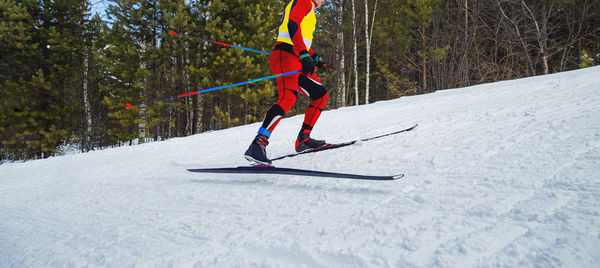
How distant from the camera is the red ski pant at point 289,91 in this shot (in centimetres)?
260

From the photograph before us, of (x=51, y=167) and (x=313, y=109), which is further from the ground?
(x=313, y=109)

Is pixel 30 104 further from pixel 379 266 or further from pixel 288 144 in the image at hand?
pixel 379 266

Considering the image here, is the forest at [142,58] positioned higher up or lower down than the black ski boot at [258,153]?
higher up

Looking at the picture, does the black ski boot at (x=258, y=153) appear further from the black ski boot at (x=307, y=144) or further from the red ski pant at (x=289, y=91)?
the black ski boot at (x=307, y=144)

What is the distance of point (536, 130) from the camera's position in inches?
91.7

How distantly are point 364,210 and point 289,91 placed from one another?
1.63 m

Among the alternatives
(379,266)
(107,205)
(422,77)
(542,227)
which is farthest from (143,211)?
(422,77)

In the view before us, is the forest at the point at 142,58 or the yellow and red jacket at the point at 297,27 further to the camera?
the forest at the point at 142,58

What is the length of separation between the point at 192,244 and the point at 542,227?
1.42 metres

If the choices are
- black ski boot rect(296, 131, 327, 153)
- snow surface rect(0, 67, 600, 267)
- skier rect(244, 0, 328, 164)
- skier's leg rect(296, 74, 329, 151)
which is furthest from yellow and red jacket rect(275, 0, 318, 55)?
snow surface rect(0, 67, 600, 267)

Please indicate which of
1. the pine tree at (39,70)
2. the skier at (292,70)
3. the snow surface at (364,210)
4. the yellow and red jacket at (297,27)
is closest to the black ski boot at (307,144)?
the skier at (292,70)

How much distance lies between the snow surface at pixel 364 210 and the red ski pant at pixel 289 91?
1.50ft

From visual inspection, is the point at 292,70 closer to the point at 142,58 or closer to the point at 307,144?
the point at 307,144

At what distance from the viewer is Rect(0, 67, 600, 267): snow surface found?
1.02 metres
